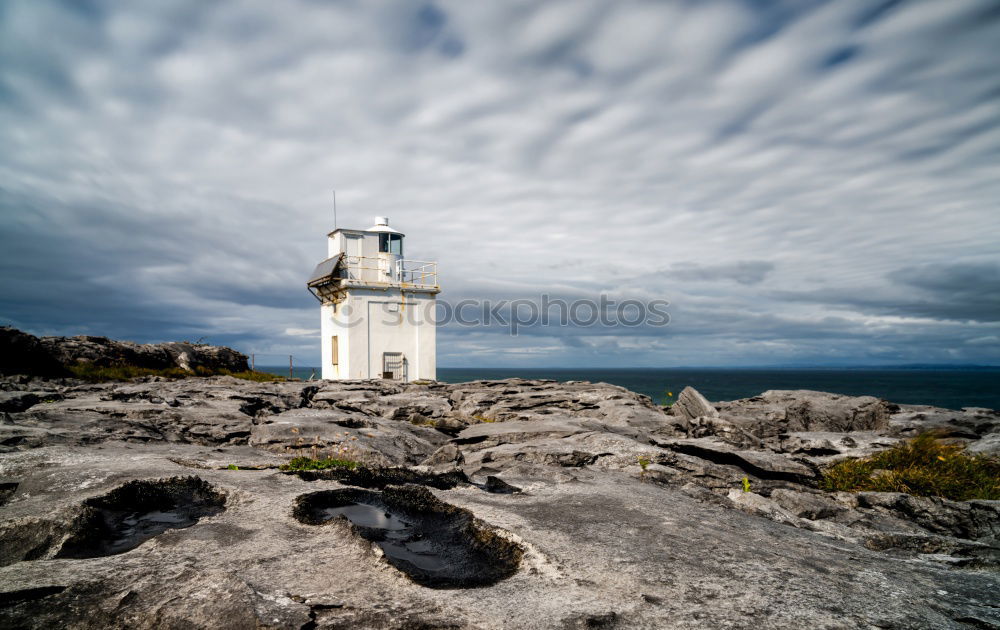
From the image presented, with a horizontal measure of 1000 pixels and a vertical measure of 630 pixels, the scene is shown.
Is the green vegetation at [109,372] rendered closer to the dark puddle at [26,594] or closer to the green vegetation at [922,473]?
the dark puddle at [26,594]

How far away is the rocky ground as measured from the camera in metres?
4.41

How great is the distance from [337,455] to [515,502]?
211 inches

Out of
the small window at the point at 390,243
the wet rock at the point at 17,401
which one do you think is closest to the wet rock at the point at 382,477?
the wet rock at the point at 17,401

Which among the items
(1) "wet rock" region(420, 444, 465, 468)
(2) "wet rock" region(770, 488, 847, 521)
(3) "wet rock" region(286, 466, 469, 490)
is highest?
(3) "wet rock" region(286, 466, 469, 490)

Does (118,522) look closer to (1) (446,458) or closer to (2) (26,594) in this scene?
(2) (26,594)

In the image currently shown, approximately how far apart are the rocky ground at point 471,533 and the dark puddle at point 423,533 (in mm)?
40

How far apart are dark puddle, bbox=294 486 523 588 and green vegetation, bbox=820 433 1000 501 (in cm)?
806

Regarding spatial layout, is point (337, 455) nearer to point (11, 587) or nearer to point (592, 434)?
point (592, 434)

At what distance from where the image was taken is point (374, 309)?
108 feet

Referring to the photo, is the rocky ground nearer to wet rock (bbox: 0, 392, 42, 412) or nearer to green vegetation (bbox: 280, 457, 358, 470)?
wet rock (bbox: 0, 392, 42, 412)

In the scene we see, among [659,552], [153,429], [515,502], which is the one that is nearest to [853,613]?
[659,552]

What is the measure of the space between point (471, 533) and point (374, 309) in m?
27.5

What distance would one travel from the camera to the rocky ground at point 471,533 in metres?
4.41

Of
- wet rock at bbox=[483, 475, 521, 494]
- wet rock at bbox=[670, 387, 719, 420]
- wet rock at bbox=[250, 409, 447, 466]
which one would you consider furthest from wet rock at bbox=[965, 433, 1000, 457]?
wet rock at bbox=[250, 409, 447, 466]
